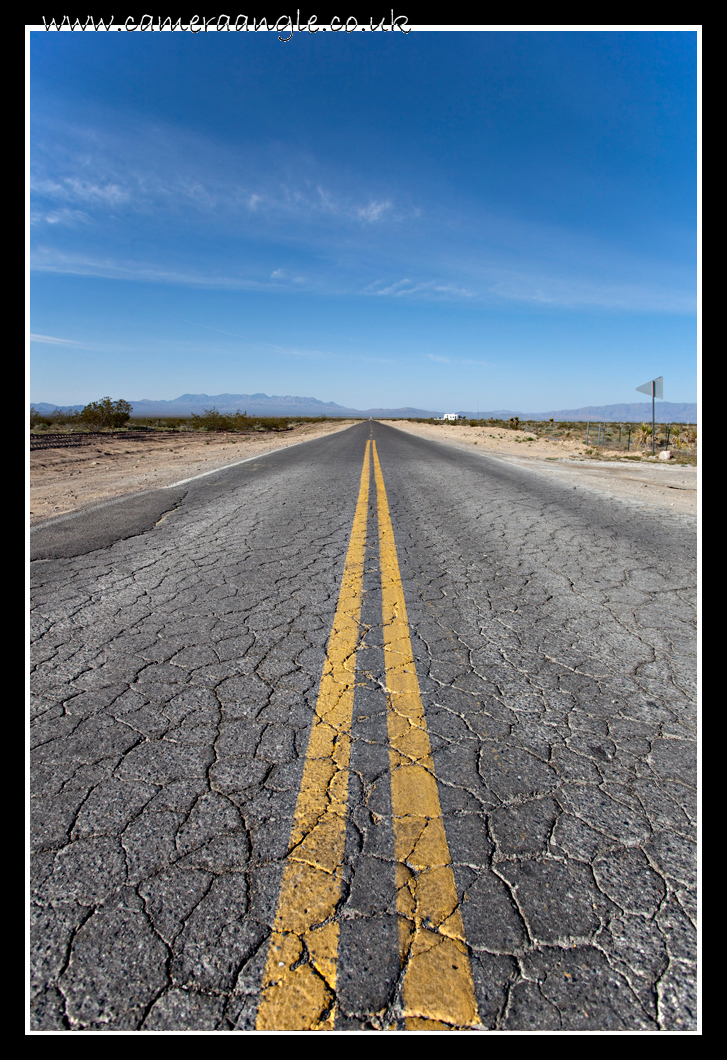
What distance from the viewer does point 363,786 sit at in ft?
5.41

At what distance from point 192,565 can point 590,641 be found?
2.94 meters

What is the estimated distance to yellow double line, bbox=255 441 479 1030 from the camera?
1041mm

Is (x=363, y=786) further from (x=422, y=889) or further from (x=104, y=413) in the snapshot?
(x=104, y=413)

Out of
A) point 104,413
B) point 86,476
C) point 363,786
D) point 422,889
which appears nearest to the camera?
point 422,889

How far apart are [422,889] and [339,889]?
0.71 feet

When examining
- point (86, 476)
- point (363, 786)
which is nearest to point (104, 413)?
point (86, 476)

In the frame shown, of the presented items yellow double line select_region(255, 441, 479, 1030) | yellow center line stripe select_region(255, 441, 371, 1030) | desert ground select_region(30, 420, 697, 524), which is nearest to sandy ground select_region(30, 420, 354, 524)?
desert ground select_region(30, 420, 697, 524)

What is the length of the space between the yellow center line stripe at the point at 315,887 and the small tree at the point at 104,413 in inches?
1294

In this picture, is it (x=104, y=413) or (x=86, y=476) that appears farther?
(x=104, y=413)

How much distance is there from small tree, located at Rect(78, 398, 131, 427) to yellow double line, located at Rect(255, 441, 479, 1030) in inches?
1295

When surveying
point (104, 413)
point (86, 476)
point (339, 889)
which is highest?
point (104, 413)

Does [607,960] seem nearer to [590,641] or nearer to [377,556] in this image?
[590,641]

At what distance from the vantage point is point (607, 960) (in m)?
1.14

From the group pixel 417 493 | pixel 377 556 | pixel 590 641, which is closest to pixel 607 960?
pixel 590 641
